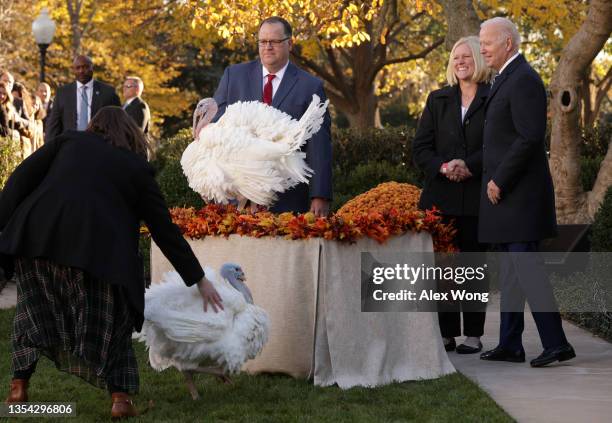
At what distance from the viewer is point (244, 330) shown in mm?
5902

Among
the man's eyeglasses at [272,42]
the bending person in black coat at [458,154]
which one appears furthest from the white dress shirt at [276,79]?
the bending person in black coat at [458,154]

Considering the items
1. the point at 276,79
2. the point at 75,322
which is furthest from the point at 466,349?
the point at 75,322

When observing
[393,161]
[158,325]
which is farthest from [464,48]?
[393,161]

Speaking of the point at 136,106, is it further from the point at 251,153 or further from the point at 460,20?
the point at 251,153

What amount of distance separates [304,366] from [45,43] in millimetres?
19176

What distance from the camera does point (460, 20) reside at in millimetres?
14656

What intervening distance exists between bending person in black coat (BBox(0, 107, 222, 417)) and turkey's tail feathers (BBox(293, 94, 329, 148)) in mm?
1067

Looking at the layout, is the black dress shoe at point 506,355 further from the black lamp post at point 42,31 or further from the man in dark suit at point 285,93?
the black lamp post at point 42,31

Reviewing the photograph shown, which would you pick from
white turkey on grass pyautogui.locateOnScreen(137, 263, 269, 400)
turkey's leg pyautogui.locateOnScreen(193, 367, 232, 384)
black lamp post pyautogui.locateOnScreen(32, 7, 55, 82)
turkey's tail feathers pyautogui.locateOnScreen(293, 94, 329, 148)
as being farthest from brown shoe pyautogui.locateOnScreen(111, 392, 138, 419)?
black lamp post pyautogui.locateOnScreen(32, 7, 55, 82)

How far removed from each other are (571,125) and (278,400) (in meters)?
7.12

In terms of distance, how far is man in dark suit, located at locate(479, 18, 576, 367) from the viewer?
705 centimetres

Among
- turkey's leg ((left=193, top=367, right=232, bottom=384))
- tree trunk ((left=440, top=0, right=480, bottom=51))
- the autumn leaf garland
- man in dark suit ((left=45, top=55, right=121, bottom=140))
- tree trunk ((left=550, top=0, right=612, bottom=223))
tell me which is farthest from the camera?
tree trunk ((left=440, top=0, right=480, bottom=51))

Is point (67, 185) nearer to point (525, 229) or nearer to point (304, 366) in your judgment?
point (304, 366)

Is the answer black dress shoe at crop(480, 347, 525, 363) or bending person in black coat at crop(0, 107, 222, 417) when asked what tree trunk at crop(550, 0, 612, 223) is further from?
bending person in black coat at crop(0, 107, 222, 417)
